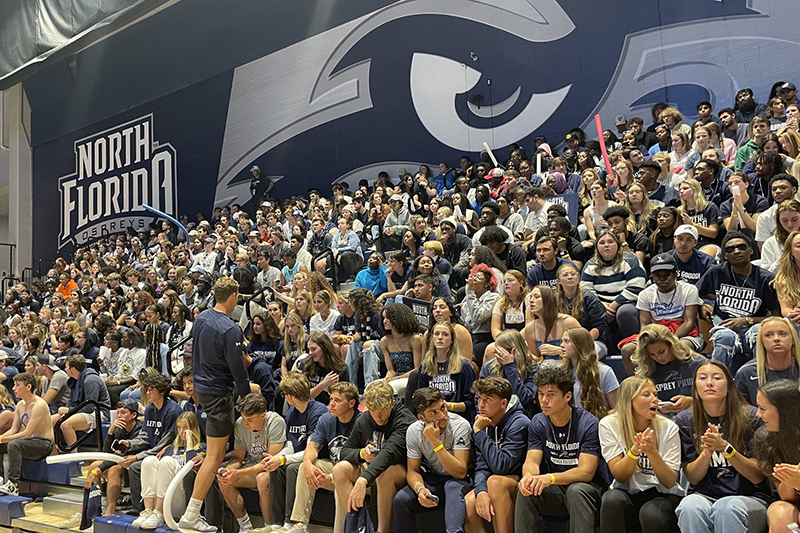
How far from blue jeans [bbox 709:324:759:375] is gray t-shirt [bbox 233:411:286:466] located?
9.33ft

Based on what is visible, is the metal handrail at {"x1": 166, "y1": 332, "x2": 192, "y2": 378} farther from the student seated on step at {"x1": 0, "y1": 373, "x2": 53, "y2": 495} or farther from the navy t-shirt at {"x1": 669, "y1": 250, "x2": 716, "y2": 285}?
the navy t-shirt at {"x1": 669, "y1": 250, "x2": 716, "y2": 285}

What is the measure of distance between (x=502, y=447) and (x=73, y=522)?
13.1ft

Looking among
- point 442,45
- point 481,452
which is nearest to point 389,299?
point 481,452

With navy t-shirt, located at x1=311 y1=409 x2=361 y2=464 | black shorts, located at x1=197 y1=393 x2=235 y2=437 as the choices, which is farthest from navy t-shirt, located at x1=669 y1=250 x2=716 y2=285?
black shorts, located at x1=197 y1=393 x2=235 y2=437

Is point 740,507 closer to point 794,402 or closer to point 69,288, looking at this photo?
point 794,402

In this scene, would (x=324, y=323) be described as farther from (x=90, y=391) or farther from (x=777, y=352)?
(x=777, y=352)

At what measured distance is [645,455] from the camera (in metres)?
3.74

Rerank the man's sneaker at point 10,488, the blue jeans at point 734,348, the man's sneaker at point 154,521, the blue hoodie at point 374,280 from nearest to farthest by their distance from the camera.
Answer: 1. the blue jeans at point 734,348
2. the man's sneaker at point 154,521
3. the man's sneaker at point 10,488
4. the blue hoodie at point 374,280

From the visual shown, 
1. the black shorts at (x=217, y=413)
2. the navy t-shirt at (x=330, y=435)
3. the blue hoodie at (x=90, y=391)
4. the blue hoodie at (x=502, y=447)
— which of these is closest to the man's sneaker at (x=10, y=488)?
the blue hoodie at (x=90, y=391)

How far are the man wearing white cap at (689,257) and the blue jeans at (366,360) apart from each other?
2346 mm

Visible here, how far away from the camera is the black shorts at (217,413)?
495 cm

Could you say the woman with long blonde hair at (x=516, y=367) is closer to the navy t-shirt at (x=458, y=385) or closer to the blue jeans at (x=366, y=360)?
the navy t-shirt at (x=458, y=385)

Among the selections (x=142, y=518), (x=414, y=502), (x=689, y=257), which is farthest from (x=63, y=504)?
(x=689, y=257)

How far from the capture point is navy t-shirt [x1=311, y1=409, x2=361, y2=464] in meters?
4.95
